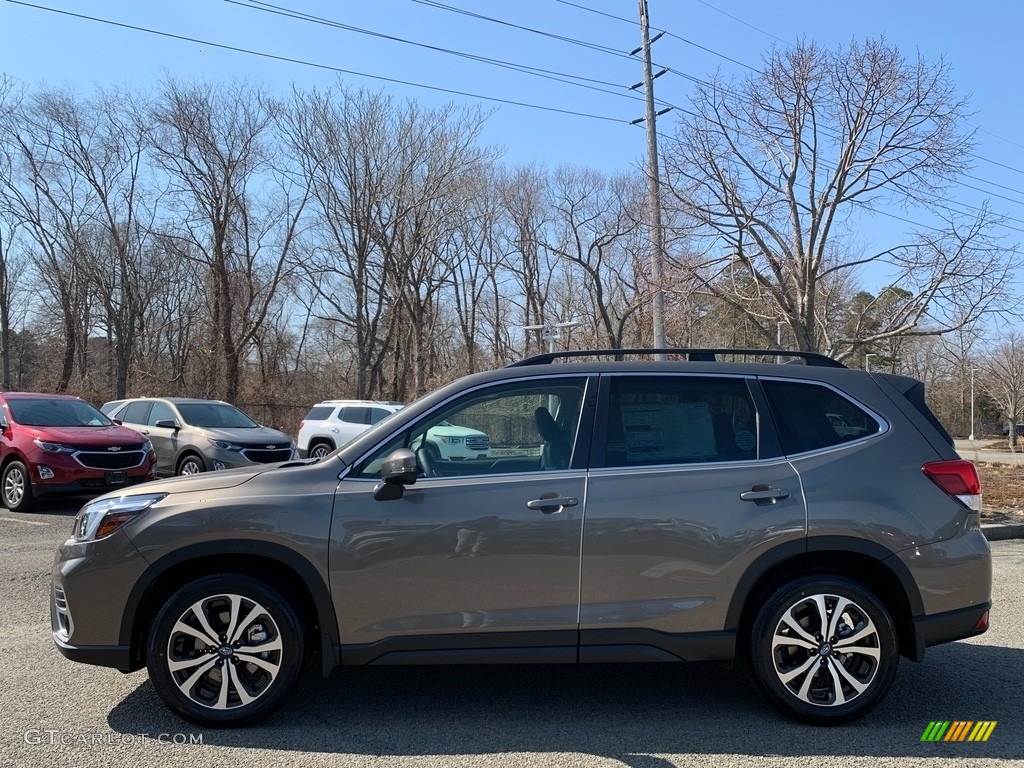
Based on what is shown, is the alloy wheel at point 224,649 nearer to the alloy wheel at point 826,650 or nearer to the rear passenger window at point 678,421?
the rear passenger window at point 678,421

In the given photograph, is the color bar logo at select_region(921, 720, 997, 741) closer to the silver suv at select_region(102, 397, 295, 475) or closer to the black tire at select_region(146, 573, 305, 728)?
the black tire at select_region(146, 573, 305, 728)

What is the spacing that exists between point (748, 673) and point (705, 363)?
64.1 inches

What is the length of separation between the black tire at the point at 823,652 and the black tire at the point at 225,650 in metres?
2.33

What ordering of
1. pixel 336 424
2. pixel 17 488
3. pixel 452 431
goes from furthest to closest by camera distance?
pixel 336 424, pixel 17 488, pixel 452 431

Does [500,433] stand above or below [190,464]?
above

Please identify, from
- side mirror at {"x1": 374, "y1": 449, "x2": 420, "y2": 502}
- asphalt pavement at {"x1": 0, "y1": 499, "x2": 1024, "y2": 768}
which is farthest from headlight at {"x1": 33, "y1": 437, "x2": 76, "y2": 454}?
side mirror at {"x1": 374, "y1": 449, "x2": 420, "y2": 502}

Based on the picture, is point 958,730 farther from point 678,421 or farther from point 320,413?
point 320,413

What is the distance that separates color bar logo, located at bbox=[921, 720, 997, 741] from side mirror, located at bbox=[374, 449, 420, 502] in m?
2.79

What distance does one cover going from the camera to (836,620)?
420cm

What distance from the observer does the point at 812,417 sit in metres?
4.49

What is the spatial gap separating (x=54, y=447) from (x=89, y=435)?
1.71 feet

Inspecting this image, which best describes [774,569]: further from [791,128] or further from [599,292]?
[599,292]

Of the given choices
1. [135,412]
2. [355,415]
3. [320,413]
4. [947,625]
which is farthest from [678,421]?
[320,413]

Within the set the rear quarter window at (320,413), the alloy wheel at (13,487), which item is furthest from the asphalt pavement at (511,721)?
the rear quarter window at (320,413)
